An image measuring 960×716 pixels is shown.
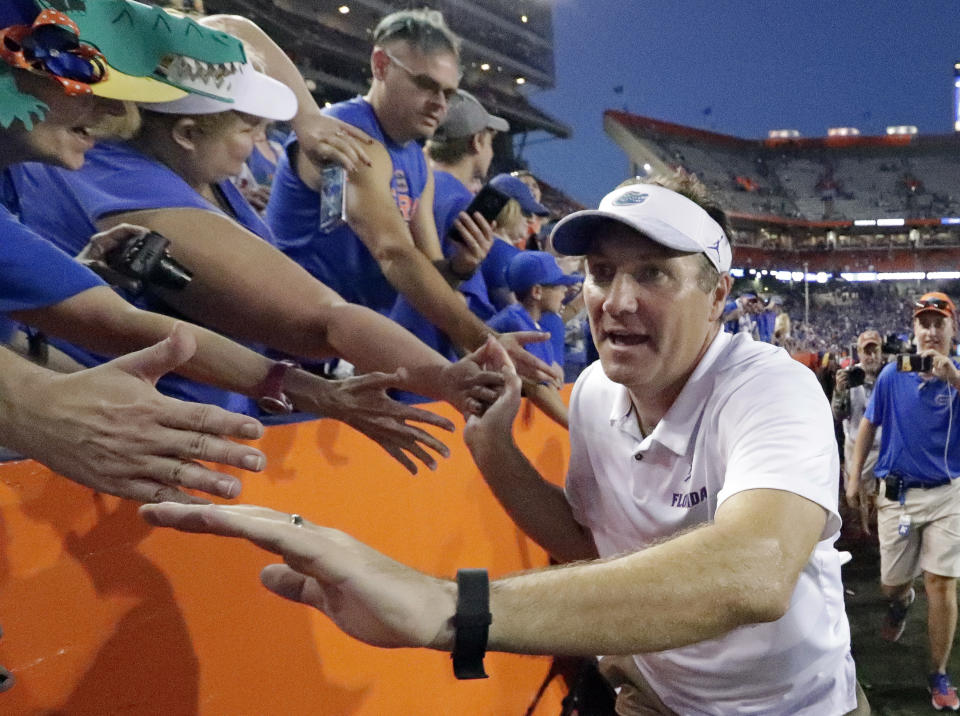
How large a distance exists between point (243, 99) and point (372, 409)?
2.52ft

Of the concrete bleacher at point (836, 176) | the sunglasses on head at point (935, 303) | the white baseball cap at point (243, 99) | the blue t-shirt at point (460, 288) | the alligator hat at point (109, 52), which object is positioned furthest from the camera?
the concrete bleacher at point (836, 176)

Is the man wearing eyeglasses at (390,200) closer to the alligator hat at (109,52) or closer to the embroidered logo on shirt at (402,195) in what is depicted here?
the embroidered logo on shirt at (402,195)

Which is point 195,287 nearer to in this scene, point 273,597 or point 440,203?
point 273,597

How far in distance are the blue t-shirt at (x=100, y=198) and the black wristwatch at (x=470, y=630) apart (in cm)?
85

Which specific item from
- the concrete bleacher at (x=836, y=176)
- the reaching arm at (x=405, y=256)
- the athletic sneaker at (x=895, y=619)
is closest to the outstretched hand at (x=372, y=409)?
the reaching arm at (x=405, y=256)

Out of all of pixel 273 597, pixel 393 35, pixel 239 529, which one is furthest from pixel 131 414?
pixel 393 35

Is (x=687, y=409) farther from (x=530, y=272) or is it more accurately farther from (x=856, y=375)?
(x=856, y=375)

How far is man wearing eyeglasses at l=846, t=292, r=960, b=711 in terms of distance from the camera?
3.80m

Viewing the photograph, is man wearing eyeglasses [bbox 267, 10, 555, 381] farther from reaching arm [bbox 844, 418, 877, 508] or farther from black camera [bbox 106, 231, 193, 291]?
reaching arm [bbox 844, 418, 877, 508]

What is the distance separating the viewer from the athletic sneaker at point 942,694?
3.46 meters

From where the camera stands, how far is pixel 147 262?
133 centimetres

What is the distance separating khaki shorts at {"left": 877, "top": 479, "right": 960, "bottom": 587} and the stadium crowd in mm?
2762

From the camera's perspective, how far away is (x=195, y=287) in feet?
4.89

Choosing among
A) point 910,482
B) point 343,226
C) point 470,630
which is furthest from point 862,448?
point 470,630
